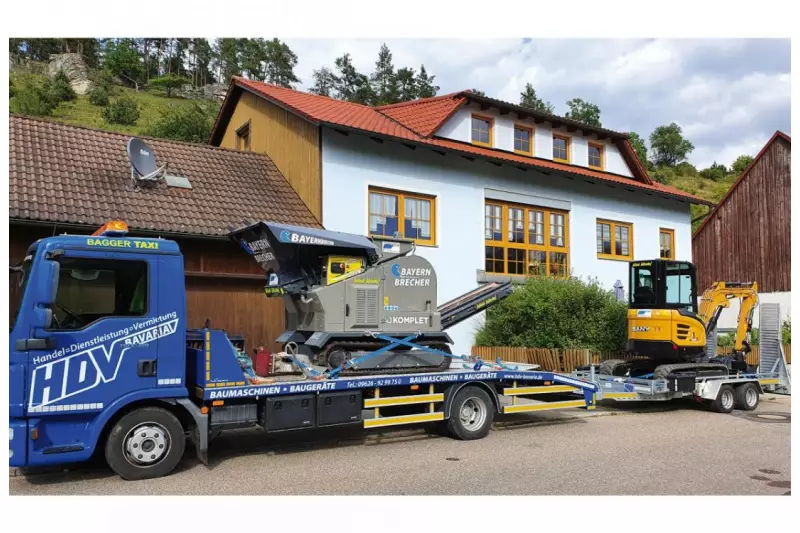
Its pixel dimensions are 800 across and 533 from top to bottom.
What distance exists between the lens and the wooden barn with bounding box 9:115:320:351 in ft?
41.2

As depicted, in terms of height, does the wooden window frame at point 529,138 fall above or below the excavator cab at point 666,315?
above

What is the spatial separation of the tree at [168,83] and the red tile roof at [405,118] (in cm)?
6056

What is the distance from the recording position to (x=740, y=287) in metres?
14.1

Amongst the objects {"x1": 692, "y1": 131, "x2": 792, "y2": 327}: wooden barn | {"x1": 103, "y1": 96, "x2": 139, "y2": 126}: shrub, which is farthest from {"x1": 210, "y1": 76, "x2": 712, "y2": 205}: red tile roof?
{"x1": 103, "y1": 96, "x2": 139, "y2": 126}: shrub

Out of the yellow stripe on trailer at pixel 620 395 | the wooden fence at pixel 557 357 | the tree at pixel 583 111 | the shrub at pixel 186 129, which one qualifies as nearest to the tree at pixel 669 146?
the tree at pixel 583 111

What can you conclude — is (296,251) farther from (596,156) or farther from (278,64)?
(278,64)

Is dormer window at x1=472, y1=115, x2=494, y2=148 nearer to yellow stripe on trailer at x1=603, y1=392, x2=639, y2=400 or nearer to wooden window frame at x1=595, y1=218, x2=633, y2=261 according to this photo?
wooden window frame at x1=595, y1=218, x2=633, y2=261

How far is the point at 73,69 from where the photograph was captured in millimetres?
68250

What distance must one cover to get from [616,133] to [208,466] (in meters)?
18.3

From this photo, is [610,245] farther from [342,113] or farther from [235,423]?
[235,423]

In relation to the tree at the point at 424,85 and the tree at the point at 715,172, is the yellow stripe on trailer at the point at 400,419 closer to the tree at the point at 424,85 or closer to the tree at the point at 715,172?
the tree at the point at 424,85

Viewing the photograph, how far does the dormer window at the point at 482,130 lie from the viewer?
760 inches

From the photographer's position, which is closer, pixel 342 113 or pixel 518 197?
pixel 342 113

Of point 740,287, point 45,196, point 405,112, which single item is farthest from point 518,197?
point 45,196
